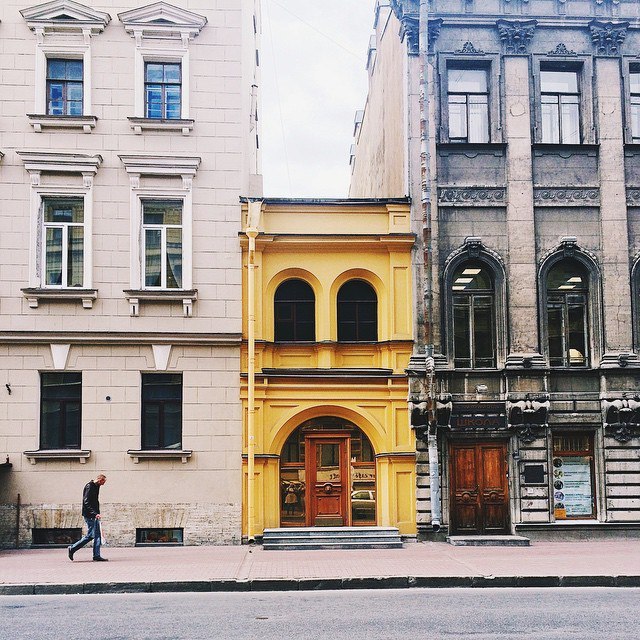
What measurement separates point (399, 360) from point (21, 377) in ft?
27.7

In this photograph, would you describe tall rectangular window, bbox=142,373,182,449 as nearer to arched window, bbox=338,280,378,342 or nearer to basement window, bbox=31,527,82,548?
basement window, bbox=31,527,82,548

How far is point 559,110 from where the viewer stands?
2188 cm

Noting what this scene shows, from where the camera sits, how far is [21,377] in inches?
795

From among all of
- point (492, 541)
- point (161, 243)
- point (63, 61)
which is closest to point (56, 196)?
point (161, 243)

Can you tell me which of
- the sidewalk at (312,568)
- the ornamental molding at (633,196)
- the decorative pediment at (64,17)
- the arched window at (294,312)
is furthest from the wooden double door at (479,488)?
the decorative pediment at (64,17)

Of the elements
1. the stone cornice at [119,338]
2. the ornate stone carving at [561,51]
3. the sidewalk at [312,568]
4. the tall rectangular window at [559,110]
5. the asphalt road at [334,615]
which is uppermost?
the ornate stone carving at [561,51]

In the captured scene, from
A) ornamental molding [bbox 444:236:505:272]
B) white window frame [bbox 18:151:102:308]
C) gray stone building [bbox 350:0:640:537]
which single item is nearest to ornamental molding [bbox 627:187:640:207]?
gray stone building [bbox 350:0:640:537]

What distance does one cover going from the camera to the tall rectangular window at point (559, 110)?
21.8 m

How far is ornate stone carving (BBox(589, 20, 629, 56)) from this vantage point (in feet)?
70.6

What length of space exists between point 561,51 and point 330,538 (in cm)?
1247

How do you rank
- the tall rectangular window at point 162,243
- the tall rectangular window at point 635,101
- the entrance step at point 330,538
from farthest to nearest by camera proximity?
1. the tall rectangular window at point 635,101
2. the tall rectangular window at point 162,243
3. the entrance step at point 330,538

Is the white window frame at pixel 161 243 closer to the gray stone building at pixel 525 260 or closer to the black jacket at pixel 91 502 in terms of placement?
the black jacket at pixel 91 502

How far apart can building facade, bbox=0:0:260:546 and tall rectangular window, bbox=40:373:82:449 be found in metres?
0.03

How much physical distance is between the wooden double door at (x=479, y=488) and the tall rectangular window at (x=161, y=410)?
6251 mm
